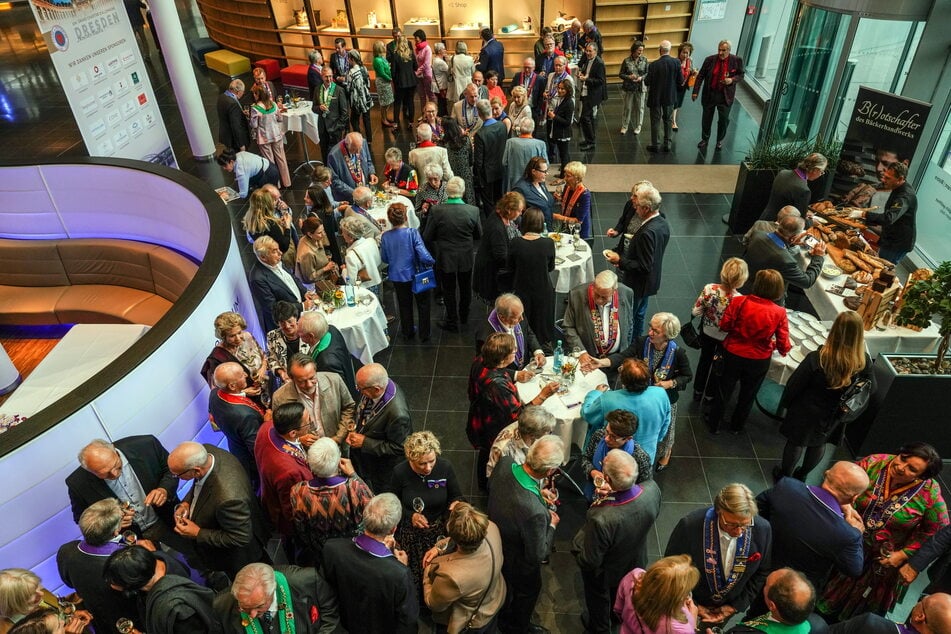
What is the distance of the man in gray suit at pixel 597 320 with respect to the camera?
4508mm

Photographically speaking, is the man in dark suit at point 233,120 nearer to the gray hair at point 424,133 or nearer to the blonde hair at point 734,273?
the gray hair at point 424,133

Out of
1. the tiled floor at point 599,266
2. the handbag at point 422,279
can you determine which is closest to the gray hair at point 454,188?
the handbag at point 422,279

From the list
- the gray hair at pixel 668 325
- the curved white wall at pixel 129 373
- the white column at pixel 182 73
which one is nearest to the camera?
the curved white wall at pixel 129 373

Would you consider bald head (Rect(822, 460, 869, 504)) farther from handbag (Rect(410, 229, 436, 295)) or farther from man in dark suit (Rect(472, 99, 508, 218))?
man in dark suit (Rect(472, 99, 508, 218))

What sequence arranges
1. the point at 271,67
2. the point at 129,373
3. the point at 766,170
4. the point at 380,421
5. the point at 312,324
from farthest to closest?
the point at 271,67 → the point at 766,170 → the point at 312,324 → the point at 129,373 → the point at 380,421

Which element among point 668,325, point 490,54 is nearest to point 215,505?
point 668,325

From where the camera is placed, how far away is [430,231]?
5.81m

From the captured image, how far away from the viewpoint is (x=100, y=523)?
3051mm

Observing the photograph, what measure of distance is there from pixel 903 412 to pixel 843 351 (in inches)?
49.4

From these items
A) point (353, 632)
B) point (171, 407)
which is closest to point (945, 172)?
point (353, 632)

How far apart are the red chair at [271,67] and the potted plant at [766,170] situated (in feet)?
35.4

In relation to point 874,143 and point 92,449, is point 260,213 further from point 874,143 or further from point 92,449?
point 874,143

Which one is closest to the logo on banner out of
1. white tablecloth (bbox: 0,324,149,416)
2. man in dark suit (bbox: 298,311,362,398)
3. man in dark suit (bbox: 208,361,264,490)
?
white tablecloth (bbox: 0,324,149,416)

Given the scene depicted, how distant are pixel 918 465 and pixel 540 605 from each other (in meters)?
2.28
